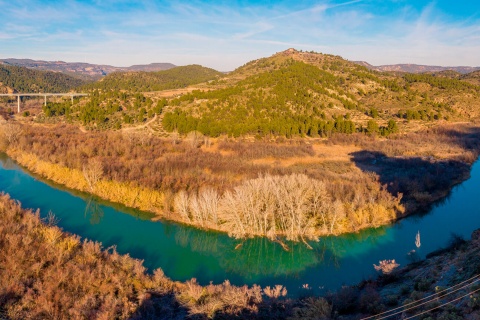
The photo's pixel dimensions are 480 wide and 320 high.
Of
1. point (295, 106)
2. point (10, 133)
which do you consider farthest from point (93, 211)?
point (295, 106)

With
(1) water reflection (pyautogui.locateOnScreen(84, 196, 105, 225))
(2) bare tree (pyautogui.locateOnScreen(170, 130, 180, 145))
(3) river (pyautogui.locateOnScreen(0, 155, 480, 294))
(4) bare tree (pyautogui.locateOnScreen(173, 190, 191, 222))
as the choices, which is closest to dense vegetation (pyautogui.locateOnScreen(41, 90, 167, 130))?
(2) bare tree (pyautogui.locateOnScreen(170, 130, 180, 145))

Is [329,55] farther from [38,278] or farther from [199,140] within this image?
[38,278]

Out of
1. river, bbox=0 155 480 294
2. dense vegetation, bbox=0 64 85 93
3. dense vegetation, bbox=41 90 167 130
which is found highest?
dense vegetation, bbox=0 64 85 93

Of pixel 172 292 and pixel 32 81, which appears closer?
pixel 172 292

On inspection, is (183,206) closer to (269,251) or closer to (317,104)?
(269,251)

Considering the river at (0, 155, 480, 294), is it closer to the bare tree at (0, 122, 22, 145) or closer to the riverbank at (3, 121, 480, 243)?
the riverbank at (3, 121, 480, 243)

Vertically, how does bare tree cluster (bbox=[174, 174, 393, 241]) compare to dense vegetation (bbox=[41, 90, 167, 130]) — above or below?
below
